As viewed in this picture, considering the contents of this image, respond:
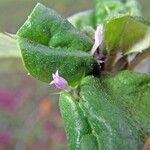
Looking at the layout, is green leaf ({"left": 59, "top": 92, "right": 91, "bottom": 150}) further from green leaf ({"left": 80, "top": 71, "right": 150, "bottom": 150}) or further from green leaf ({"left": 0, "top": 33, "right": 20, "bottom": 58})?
green leaf ({"left": 0, "top": 33, "right": 20, "bottom": 58})

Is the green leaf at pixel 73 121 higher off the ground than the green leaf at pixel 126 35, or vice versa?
the green leaf at pixel 126 35

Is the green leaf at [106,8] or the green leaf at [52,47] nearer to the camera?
the green leaf at [52,47]

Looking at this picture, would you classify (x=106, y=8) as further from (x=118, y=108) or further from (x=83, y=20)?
(x=118, y=108)

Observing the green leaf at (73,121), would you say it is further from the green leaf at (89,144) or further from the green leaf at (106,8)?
the green leaf at (106,8)

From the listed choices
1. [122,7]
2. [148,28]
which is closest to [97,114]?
[148,28]

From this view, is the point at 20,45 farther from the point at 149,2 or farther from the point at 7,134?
the point at 149,2

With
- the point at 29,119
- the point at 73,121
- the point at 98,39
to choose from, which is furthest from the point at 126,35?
→ the point at 29,119

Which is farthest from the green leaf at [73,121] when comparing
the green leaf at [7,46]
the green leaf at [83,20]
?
the green leaf at [83,20]
